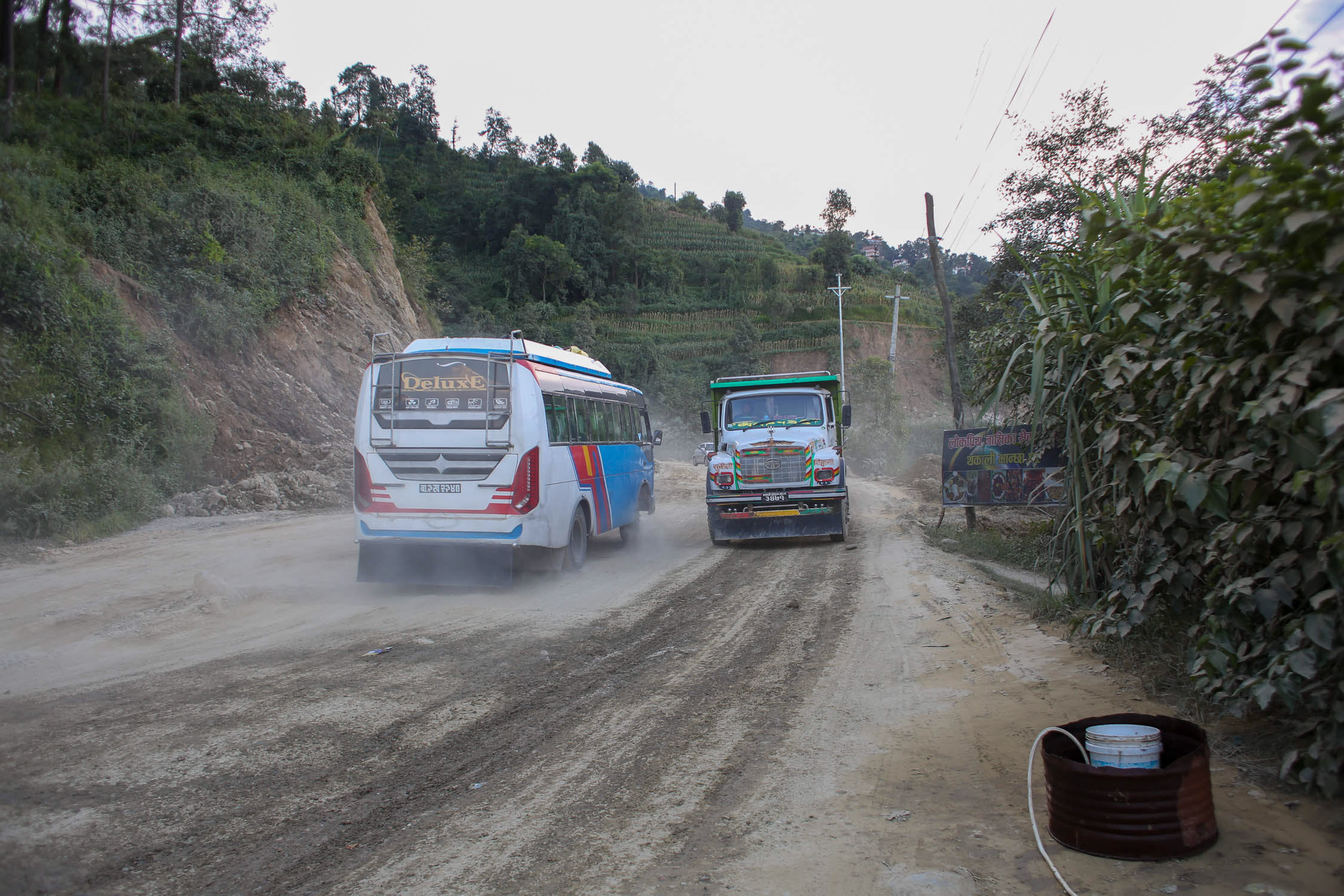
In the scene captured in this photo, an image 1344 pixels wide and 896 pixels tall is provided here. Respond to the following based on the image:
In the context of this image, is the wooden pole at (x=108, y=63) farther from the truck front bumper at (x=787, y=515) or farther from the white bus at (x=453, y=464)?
the truck front bumper at (x=787, y=515)

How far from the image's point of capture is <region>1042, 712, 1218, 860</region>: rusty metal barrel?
3.52 m

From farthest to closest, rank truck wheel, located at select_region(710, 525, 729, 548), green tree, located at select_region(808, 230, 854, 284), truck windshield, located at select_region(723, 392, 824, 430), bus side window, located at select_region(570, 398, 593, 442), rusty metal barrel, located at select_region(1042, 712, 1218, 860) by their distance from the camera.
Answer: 1. green tree, located at select_region(808, 230, 854, 284)
2. truck windshield, located at select_region(723, 392, 824, 430)
3. truck wheel, located at select_region(710, 525, 729, 548)
4. bus side window, located at select_region(570, 398, 593, 442)
5. rusty metal barrel, located at select_region(1042, 712, 1218, 860)

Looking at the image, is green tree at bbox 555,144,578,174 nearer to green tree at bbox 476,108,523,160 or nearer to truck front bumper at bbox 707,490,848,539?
green tree at bbox 476,108,523,160

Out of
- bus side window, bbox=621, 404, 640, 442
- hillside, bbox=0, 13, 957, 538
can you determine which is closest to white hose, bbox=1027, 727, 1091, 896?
bus side window, bbox=621, 404, 640, 442

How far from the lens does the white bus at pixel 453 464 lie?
31.2ft

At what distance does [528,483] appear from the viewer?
9.58m

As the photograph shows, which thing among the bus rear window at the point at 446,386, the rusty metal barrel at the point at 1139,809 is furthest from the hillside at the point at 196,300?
the rusty metal barrel at the point at 1139,809

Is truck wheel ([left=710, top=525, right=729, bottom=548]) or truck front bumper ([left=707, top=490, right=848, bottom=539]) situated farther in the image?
truck wheel ([left=710, top=525, right=729, bottom=548])

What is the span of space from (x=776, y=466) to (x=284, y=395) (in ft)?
47.0

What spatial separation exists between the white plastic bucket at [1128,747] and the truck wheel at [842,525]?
31.6 feet

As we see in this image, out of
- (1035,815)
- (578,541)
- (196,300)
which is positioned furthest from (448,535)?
(196,300)

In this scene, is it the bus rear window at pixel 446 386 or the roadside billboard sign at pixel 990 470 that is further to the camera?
the roadside billboard sign at pixel 990 470

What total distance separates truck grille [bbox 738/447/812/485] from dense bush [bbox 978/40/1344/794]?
7.37 metres

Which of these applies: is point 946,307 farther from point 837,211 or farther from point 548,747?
point 837,211
